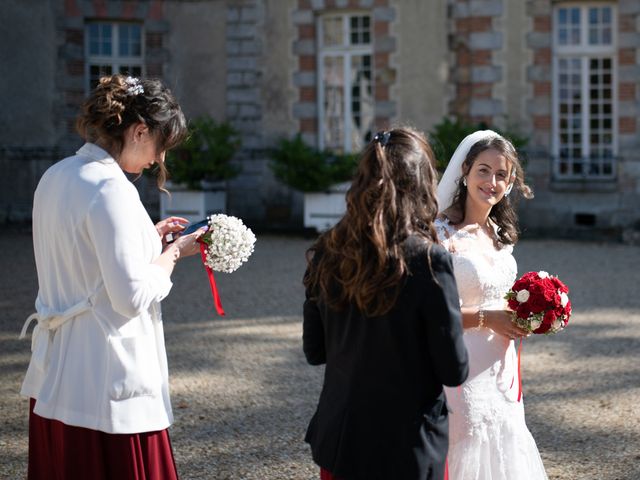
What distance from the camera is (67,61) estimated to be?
14633 millimetres

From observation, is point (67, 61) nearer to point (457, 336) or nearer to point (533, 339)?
point (533, 339)

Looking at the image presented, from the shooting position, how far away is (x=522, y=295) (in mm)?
3033

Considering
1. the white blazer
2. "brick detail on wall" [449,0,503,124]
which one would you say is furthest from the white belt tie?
"brick detail on wall" [449,0,503,124]

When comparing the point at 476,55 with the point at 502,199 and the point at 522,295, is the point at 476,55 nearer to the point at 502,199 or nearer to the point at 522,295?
the point at 502,199

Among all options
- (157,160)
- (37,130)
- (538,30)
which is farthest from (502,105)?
(157,160)

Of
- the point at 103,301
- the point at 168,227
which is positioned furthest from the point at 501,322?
the point at 103,301

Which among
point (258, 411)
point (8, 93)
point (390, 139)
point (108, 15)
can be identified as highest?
point (108, 15)

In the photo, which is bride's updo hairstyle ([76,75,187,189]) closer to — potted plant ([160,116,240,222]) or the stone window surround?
potted plant ([160,116,240,222])

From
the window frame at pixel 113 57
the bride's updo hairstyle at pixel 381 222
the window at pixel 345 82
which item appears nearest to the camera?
the bride's updo hairstyle at pixel 381 222

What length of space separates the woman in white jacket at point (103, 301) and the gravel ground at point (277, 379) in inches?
57.5

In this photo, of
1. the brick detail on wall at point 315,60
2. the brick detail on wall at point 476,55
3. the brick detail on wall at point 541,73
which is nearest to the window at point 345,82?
the brick detail on wall at point 315,60

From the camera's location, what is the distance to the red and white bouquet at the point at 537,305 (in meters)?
3.01

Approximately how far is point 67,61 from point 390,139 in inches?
521

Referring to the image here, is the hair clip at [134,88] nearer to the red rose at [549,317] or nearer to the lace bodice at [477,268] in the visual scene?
the lace bodice at [477,268]
